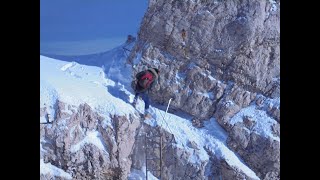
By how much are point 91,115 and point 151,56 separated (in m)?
0.92

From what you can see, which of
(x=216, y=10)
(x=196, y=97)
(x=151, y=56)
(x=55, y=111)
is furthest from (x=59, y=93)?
(x=216, y=10)

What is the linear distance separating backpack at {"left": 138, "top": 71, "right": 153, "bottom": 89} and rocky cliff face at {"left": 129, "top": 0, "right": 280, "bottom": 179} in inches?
4.8

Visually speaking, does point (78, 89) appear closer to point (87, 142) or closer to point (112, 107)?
point (112, 107)

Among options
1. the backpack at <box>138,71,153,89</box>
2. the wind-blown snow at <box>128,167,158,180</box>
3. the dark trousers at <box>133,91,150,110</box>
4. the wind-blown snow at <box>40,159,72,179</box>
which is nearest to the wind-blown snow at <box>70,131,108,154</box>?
the wind-blown snow at <box>40,159,72,179</box>

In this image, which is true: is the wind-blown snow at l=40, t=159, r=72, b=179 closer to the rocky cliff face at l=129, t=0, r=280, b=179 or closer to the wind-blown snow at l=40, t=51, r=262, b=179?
the wind-blown snow at l=40, t=51, r=262, b=179

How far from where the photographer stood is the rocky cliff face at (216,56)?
474 cm

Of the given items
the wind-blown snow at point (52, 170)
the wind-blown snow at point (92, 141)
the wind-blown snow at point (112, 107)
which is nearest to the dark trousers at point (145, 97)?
the wind-blown snow at point (112, 107)

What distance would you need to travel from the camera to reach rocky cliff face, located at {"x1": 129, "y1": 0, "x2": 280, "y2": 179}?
4.74 metres

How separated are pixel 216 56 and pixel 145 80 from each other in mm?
841

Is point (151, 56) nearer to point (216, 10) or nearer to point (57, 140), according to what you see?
point (216, 10)

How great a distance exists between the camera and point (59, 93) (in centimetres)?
456

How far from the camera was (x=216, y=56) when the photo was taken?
4.93 metres

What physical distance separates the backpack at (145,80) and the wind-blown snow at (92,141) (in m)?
0.63

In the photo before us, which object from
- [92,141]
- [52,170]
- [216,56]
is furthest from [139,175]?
[216,56]
